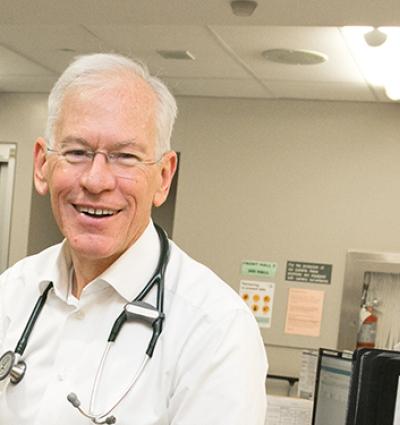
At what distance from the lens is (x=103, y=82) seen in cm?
109

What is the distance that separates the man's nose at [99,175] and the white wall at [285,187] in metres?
2.74

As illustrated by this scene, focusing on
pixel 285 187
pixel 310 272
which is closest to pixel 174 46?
pixel 285 187

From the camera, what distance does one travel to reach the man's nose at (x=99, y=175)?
105 centimetres

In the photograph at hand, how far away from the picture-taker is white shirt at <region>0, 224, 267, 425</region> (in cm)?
100

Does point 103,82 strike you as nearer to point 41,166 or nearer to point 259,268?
point 41,166

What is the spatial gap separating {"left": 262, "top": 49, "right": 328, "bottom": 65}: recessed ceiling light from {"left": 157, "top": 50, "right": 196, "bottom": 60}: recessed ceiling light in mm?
319

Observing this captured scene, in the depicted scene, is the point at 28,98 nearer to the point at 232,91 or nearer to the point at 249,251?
the point at 232,91

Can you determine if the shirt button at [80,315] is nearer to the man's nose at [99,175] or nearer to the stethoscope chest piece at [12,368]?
the stethoscope chest piece at [12,368]

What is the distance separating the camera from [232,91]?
361cm

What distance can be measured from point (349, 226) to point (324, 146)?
1.47ft

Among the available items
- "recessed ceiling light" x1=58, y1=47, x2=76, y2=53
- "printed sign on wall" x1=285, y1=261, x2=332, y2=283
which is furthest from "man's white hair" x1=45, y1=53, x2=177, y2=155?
"printed sign on wall" x1=285, y1=261, x2=332, y2=283

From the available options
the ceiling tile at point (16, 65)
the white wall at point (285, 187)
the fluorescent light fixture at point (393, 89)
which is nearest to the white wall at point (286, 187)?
the white wall at point (285, 187)

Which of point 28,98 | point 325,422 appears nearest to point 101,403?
point 325,422

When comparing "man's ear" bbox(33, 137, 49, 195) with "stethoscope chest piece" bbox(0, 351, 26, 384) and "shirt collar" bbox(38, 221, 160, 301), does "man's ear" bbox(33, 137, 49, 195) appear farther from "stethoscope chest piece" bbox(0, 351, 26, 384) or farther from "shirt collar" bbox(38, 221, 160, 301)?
"stethoscope chest piece" bbox(0, 351, 26, 384)
